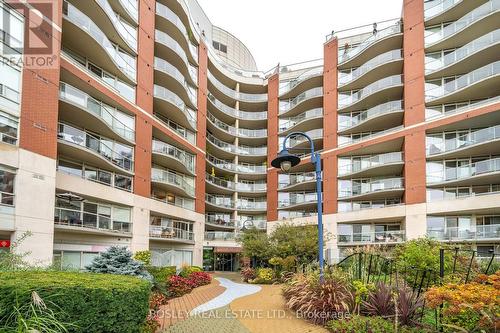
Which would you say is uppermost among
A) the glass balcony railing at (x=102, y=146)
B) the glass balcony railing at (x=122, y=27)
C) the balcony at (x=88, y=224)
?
the glass balcony railing at (x=122, y=27)

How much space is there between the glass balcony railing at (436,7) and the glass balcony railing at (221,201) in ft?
101

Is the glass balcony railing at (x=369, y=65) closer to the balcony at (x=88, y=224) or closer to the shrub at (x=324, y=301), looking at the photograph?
the balcony at (x=88, y=224)

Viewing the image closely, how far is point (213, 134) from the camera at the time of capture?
49844 millimetres

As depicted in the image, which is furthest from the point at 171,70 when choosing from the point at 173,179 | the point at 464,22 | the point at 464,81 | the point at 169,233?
the point at 464,22

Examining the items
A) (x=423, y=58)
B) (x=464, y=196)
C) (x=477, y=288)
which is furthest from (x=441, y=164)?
(x=477, y=288)

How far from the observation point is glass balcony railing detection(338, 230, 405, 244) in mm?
33675

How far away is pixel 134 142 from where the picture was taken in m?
27.5

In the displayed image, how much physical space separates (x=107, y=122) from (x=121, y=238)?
7.93 meters

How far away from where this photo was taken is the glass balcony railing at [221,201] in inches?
1898

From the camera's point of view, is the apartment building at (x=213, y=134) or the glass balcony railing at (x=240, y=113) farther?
the glass balcony railing at (x=240, y=113)

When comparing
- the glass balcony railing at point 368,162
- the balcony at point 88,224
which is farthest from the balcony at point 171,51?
the glass balcony railing at point 368,162

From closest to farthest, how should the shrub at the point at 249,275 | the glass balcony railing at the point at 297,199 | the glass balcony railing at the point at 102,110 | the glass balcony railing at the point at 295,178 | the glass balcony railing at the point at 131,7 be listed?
the glass balcony railing at the point at 102,110
the glass balcony railing at the point at 131,7
the shrub at the point at 249,275
the glass balcony railing at the point at 297,199
the glass balcony railing at the point at 295,178

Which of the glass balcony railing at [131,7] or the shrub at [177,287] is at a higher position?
the glass balcony railing at [131,7]

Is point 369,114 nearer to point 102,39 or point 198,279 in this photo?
point 198,279
